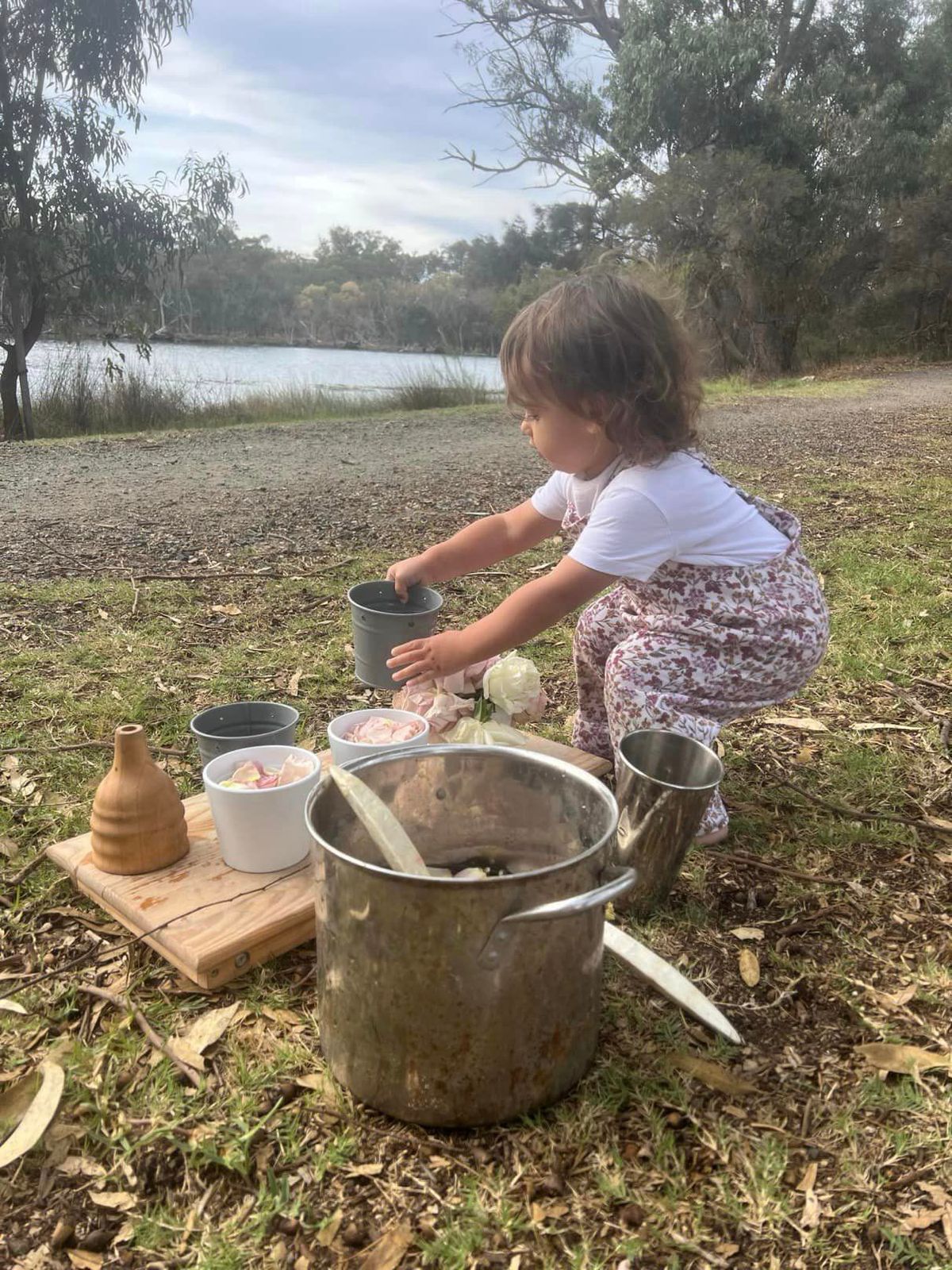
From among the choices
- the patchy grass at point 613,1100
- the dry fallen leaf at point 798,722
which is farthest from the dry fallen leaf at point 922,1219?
the dry fallen leaf at point 798,722

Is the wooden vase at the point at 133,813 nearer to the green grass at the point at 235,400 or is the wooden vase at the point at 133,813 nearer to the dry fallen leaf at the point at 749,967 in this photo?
the dry fallen leaf at the point at 749,967

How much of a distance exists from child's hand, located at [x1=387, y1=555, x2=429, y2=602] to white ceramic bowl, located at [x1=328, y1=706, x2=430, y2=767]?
1.53 ft

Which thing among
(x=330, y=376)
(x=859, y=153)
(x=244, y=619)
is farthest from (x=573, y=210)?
(x=244, y=619)

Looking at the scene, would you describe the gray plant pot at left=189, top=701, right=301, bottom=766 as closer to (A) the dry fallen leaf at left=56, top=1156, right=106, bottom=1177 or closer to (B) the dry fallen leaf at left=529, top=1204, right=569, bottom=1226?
(A) the dry fallen leaf at left=56, top=1156, right=106, bottom=1177

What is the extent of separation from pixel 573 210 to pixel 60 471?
30025 millimetres

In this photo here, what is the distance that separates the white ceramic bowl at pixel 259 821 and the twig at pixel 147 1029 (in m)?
0.37

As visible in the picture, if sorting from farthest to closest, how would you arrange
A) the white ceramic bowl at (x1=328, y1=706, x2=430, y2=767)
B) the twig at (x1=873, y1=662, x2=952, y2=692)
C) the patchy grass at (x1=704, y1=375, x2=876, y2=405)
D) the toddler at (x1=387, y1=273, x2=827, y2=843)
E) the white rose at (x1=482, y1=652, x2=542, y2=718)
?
1. the patchy grass at (x1=704, y1=375, x2=876, y2=405)
2. the twig at (x1=873, y1=662, x2=952, y2=692)
3. the white rose at (x1=482, y1=652, x2=542, y2=718)
4. the toddler at (x1=387, y1=273, x2=827, y2=843)
5. the white ceramic bowl at (x1=328, y1=706, x2=430, y2=767)

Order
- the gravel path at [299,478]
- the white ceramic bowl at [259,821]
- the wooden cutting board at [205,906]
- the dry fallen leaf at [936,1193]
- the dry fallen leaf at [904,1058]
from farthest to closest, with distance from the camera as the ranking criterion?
the gravel path at [299,478] < the white ceramic bowl at [259,821] < the wooden cutting board at [205,906] < the dry fallen leaf at [904,1058] < the dry fallen leaf at [936,1193]

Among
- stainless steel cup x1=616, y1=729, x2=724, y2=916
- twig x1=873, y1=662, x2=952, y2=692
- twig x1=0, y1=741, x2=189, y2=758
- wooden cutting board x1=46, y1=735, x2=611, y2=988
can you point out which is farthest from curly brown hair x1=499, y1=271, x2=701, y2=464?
twig x1=873, y1=662, x2=952, y2=692

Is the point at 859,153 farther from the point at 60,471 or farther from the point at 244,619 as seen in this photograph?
the point at 244,619

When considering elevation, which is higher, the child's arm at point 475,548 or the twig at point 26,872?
the child's arm at point 475,548

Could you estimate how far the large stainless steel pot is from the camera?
133 centimetres

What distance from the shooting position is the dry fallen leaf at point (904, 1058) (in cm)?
165

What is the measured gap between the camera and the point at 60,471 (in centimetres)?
797
